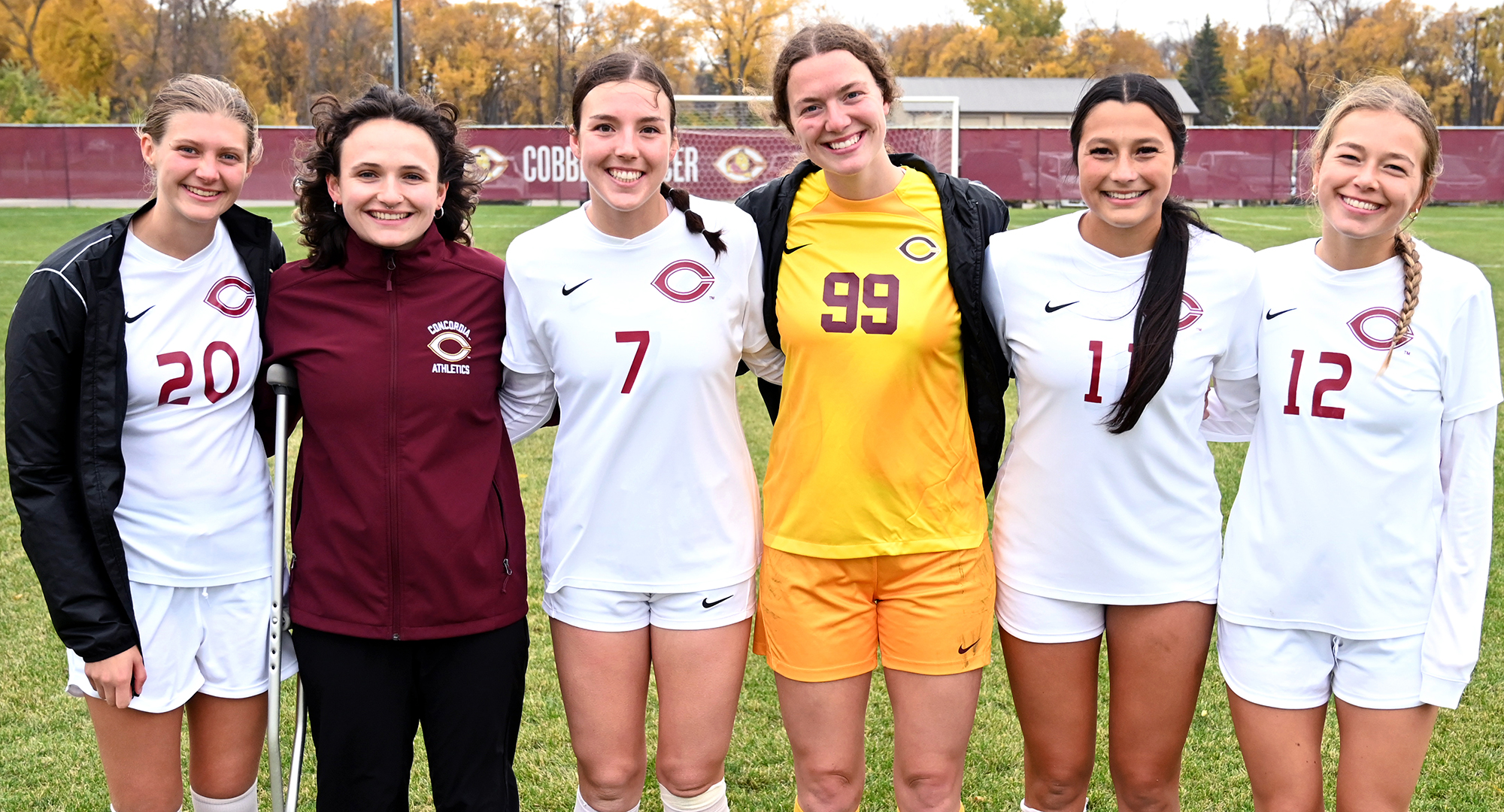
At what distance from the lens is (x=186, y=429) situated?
3064 millimetres

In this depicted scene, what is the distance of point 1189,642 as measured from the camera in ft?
10.3

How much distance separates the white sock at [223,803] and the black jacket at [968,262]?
1.78 meters

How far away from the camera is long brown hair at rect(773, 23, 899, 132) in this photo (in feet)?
10.7

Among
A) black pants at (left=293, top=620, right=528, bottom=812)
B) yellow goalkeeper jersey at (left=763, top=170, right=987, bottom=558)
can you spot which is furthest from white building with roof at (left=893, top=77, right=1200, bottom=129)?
black pants at (left=293, top=620, right=528, bottom=812)

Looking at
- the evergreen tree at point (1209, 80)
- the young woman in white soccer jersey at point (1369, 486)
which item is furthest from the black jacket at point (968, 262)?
the evergreen tree at point (1209, 80)

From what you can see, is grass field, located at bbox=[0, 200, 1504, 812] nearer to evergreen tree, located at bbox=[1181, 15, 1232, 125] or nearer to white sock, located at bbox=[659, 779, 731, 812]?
white sock, located at bbox=[659, 779, 731, 812]

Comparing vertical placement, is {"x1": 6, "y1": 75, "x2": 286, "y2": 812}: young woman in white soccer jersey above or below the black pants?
above

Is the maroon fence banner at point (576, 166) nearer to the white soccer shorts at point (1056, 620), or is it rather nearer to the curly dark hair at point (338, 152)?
the curly dark hair at point (338, 152)

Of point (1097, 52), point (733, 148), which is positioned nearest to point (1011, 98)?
point (1097, 52)

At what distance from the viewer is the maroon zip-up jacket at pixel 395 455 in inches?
120

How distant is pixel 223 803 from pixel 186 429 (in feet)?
3.37

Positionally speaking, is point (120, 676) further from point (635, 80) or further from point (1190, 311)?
point (1190, 311)

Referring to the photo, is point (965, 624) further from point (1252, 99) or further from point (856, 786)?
point (1252, 99)

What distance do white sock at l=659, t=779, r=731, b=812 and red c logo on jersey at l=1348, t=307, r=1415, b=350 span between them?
203 centimetres
